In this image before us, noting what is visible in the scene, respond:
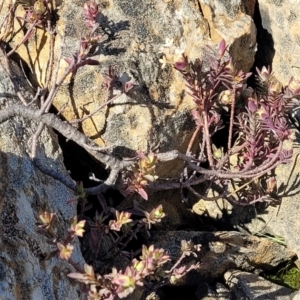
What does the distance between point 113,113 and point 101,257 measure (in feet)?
3.04

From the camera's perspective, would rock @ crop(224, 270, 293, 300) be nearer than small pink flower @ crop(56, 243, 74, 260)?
No

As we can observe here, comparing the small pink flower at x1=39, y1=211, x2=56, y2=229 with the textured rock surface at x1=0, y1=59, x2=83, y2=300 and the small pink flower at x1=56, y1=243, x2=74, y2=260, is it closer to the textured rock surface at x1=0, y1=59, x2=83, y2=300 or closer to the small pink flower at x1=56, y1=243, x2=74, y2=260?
the small pink flower at x1=56, y1=243, x2=74, y2=260

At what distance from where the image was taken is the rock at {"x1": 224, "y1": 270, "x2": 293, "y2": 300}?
4168 mm

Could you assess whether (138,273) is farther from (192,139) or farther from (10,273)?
(192,139)

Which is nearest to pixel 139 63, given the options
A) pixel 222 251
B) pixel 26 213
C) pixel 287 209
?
pixel 26 213

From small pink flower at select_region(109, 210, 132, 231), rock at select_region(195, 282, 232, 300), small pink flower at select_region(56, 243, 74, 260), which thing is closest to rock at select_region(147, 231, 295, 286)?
rock at select_region(195, 282, 232, 300)

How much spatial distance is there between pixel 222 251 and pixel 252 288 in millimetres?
340

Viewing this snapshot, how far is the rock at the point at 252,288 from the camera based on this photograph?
417cm

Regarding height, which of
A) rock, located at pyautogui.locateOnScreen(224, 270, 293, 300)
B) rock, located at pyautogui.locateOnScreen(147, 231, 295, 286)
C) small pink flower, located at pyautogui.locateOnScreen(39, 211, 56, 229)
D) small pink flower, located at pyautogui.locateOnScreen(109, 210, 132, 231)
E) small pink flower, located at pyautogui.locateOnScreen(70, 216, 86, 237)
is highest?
small pink flower, located at pyautogui.locateOnScreen(39, 211, 56, 229)

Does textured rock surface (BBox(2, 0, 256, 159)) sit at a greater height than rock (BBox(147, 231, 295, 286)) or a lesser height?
greater

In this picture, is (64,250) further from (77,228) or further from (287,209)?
(287,209)

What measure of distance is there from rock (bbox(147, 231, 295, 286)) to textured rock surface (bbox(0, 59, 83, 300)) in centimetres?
99

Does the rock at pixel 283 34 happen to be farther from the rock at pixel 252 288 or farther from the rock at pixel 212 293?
the rock at pixel 212 293

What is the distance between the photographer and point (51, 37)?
147 inches
